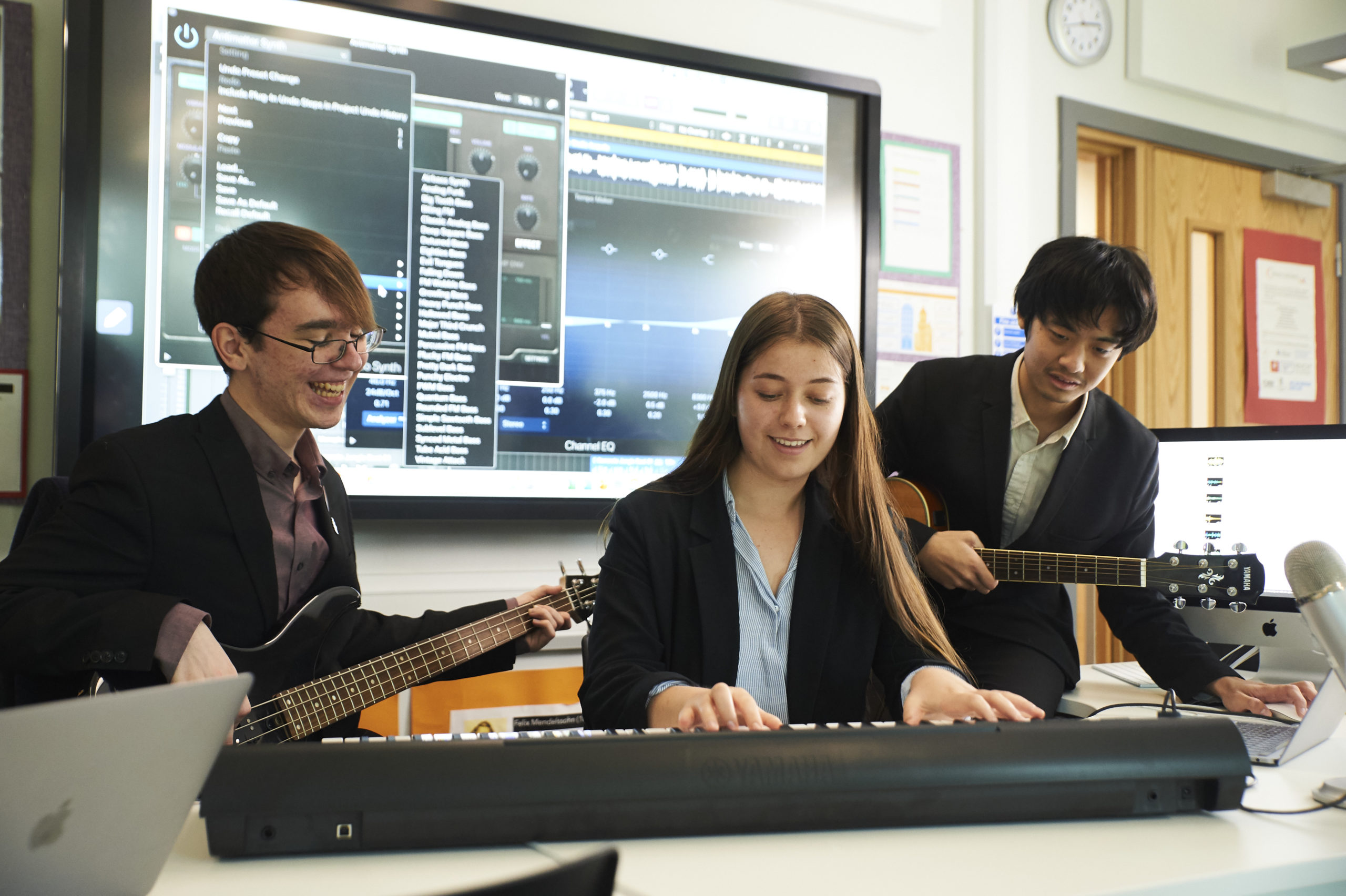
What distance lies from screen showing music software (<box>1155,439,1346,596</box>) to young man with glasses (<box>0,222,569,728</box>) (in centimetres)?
140

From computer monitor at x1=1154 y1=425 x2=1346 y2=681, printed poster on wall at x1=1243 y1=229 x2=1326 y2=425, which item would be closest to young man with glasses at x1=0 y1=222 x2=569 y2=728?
computer monitor at x1=1154 y1=425 x2=1346 y2=681

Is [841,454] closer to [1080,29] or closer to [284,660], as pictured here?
[284,660]

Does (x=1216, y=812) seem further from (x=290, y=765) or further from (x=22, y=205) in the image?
(x=22, y=205)

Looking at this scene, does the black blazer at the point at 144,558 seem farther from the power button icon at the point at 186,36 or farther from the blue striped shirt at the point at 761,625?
the power button icon at the point at 186,36

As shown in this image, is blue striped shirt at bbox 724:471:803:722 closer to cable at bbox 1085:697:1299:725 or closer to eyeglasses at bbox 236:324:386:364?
cable at bbox 1085:697:1299:725

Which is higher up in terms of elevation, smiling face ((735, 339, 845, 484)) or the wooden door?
the wooden door

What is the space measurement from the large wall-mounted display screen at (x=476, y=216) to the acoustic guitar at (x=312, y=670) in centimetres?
50

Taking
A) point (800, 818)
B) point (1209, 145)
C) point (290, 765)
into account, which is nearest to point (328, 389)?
point (290, 765)

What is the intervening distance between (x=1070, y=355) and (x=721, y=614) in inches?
35.9

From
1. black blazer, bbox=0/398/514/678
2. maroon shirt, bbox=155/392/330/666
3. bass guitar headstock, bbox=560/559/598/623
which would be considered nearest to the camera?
black blazer, bbox=0/398/514/678

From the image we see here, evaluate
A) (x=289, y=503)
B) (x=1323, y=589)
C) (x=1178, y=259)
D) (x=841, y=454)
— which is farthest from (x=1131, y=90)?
(x=289, y=503)

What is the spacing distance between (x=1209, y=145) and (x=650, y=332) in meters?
2.32

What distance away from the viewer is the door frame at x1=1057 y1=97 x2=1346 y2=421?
307 centimetres

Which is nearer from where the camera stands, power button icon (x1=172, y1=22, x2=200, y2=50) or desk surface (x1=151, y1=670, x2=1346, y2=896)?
desk surface (x1=151, y1=670, x2=1346, y2=896)
